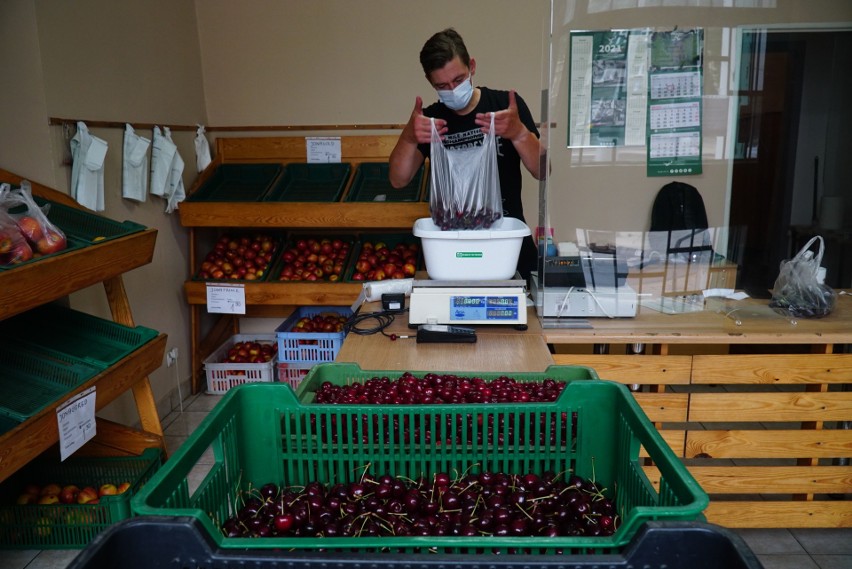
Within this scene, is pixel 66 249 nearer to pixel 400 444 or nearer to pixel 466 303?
pixel 466 303

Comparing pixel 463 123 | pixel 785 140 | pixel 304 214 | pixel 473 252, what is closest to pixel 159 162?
pixel 304 214

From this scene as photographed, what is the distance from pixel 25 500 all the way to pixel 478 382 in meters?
1.95

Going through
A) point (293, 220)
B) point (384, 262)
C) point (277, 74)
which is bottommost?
point (384, 262)

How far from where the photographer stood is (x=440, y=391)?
1519 mm

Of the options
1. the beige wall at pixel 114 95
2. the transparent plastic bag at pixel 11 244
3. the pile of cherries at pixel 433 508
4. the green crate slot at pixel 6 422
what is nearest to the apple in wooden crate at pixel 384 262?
the beige wall at pixel 114 95

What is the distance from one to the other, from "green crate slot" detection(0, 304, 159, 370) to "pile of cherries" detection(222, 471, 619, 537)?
1.50 m

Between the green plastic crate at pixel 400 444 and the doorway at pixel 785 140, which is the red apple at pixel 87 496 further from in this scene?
the doorway at pixel 785 140

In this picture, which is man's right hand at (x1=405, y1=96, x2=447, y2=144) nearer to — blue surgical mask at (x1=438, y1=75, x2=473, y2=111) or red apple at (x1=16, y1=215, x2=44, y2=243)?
blue surgical mask at (x1=438, y1=75, x2=473, y2=111)

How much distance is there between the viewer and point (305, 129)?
4.30 metres

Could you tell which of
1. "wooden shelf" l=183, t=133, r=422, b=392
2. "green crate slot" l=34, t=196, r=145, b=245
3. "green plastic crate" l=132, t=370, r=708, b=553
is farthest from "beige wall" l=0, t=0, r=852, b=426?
"green plastic crate" l=132, t=370, r=708, b=553

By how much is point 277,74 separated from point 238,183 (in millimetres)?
770

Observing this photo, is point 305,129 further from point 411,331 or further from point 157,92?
point 411,331

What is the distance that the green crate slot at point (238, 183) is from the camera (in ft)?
13.0

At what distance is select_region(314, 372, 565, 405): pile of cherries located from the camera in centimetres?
146
